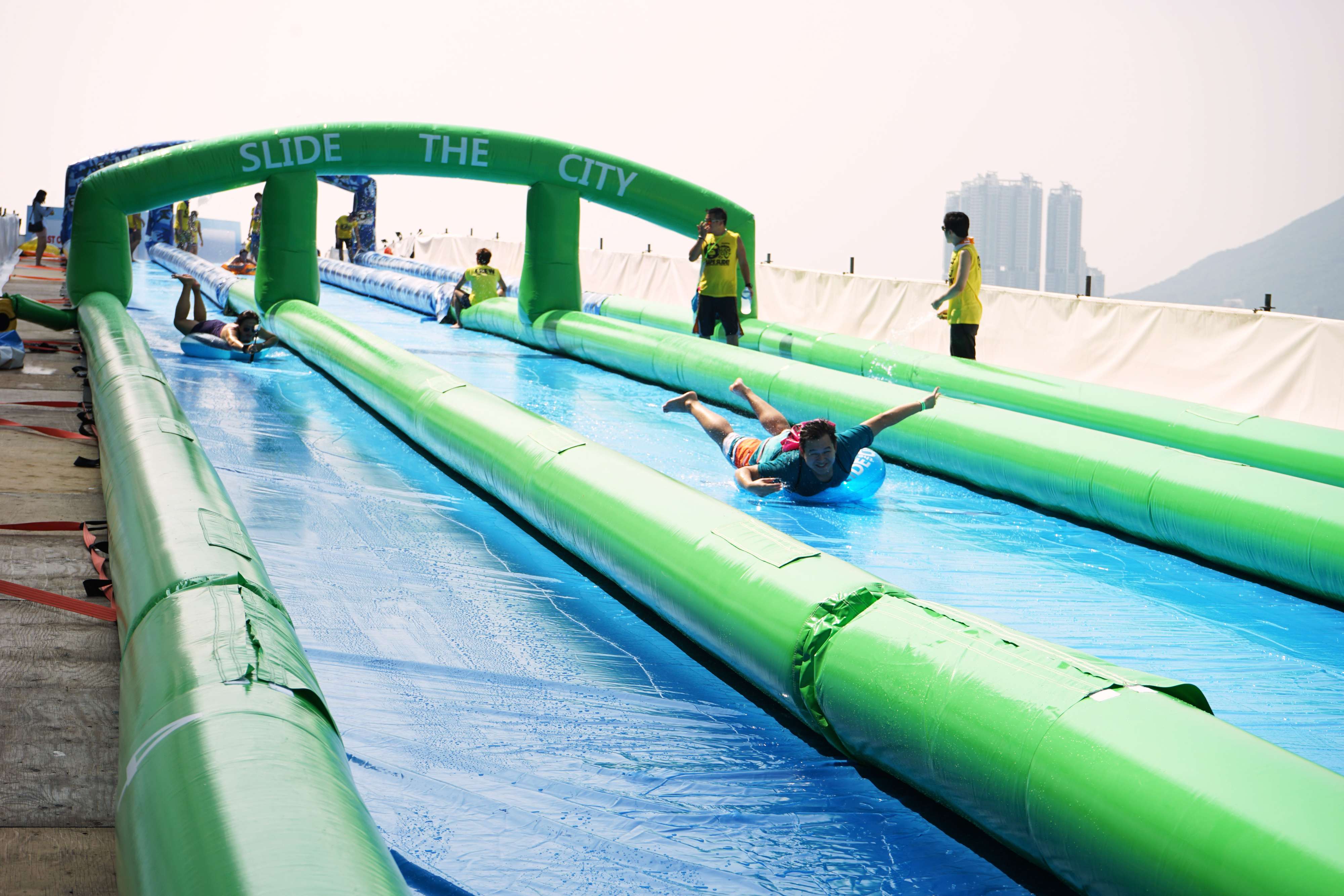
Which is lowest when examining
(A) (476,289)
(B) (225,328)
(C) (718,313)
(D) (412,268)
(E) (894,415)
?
(E) (894,415)

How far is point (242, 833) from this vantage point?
4.95 ft

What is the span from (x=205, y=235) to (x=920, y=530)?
34546 mm

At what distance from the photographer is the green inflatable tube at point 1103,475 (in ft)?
12.8

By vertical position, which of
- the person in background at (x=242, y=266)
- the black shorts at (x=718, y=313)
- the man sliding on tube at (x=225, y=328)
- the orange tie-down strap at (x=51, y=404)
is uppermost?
the person in background at (x=242, y=266)

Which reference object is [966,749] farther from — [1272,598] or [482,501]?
[482,501]

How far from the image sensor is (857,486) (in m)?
4.88

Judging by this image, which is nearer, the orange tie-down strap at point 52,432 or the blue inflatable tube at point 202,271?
the orange tie-down strap at point 52,432

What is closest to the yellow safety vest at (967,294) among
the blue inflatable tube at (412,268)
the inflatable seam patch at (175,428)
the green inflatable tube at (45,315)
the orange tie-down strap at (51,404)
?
the inflatable seam patch at (175,428)

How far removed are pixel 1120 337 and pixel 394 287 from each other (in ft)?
31.4

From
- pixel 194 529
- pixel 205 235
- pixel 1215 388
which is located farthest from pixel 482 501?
pixel 205 235

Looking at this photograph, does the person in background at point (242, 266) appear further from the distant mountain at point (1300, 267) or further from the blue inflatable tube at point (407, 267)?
the distant mountain at point (1300, 267)

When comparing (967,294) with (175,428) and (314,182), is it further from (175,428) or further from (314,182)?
(314,182)

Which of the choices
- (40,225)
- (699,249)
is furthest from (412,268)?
(699,249)

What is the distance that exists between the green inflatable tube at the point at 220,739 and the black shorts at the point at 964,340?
5766 mm
